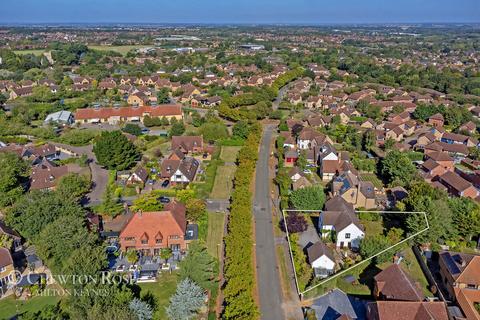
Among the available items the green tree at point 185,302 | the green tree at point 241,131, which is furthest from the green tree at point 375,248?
the green tree at point 241,131

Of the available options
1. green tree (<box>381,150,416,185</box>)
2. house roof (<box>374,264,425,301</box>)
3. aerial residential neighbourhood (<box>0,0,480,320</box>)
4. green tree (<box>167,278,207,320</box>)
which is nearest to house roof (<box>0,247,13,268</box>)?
aerial residential neighbourhood (<box>0,0,480,320</box>)

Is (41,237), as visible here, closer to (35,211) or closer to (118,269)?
(35,211)

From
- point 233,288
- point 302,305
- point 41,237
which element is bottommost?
point 302,305

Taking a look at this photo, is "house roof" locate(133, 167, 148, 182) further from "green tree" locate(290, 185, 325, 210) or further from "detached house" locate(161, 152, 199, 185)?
"green tree" locate(290, 185, 325, 210)

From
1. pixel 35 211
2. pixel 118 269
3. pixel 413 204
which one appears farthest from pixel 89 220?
pixel 413 204

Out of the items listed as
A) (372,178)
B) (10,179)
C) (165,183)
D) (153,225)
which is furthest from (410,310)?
(10,179)

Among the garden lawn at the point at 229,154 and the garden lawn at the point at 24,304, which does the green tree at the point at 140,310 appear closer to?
the garden lawn at the point at 24,304

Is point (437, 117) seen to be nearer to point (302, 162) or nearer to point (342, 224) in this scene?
point (302, 162)

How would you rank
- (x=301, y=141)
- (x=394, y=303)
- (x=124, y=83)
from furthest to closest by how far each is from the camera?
(x=124, y=83) < (x=301, y=141) < (x=394, y=303)
